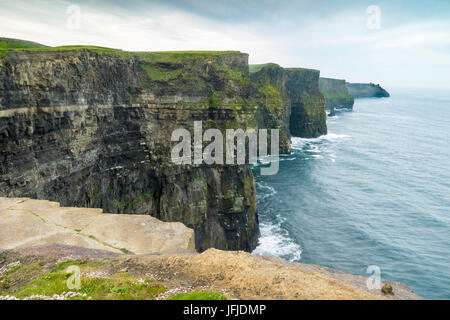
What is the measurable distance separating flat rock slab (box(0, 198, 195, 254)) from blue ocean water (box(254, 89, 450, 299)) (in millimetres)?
31525

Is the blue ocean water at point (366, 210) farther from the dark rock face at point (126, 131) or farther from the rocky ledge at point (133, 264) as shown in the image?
the rocky ledge at point (133, 264)

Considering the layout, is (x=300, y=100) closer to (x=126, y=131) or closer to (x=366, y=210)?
(x=366, y=210)

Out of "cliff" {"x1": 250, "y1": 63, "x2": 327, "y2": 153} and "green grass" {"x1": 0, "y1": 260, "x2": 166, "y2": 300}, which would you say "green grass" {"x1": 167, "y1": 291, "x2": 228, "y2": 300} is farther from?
"cliff" {"x1": 250, "y1": 63, "x2": 327, "y2": 153}

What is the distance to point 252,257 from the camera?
12469 mm

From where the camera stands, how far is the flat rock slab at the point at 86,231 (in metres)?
13.2

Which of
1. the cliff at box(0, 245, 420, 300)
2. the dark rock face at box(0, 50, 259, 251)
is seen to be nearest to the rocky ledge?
the cliff at box(0, 245, 420, 300)

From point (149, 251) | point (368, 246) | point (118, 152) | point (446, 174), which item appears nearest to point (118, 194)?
point (118, 152)

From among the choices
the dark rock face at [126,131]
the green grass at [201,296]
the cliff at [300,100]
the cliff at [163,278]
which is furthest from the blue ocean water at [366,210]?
the green grass at [201,296]

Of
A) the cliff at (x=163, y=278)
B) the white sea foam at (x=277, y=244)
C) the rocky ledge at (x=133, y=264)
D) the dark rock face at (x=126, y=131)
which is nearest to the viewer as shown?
the cliff at (x=163, y=278)

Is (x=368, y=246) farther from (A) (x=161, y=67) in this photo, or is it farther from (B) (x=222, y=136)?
(A) (x=161, y=67)

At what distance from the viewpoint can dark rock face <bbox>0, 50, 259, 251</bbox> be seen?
2683 cm

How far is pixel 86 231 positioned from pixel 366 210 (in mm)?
53402

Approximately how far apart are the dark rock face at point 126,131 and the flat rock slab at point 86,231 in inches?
520
